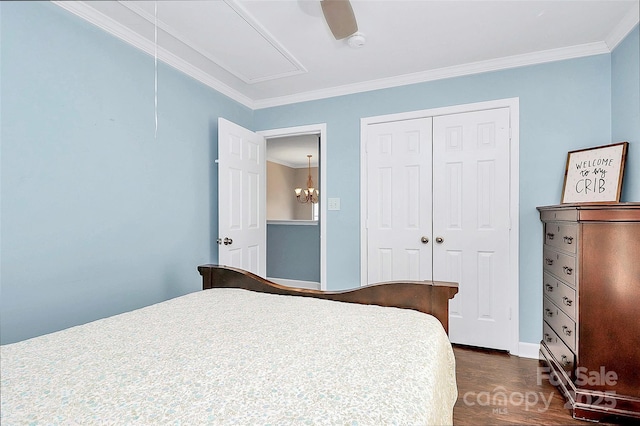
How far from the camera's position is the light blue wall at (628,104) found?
179 centimetres

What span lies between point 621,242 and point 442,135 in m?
1.32

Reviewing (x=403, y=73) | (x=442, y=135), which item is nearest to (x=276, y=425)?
(x=442, y=135)

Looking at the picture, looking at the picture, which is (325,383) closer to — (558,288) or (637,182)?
(558,288)

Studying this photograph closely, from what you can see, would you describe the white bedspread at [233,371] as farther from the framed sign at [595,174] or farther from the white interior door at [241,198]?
the framed sign at [595,174]

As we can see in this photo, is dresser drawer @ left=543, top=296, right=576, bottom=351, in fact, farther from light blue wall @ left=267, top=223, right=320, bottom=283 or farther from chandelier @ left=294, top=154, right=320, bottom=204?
chandelier @ left=294, top=154, right=320, bottom=204

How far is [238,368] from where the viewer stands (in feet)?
2.38

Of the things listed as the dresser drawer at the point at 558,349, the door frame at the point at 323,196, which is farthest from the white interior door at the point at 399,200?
the dresser drawer at the point at 558,349

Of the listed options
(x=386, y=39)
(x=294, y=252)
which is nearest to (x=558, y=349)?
(x=386, y=39)

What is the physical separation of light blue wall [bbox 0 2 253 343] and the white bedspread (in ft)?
0.35

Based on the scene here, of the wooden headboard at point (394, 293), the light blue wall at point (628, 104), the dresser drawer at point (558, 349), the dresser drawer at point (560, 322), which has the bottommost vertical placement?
the dresser drawer at point (558, 349)

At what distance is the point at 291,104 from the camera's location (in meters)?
2.99

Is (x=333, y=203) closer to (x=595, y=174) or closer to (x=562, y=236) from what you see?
(x=562, y=236)

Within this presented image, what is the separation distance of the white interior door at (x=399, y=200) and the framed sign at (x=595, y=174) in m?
0.91

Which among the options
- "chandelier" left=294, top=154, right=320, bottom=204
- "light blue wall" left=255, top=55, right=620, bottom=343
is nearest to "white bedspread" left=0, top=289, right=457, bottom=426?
"light blue wall" left=255, top=55, right=620, bottom=343
